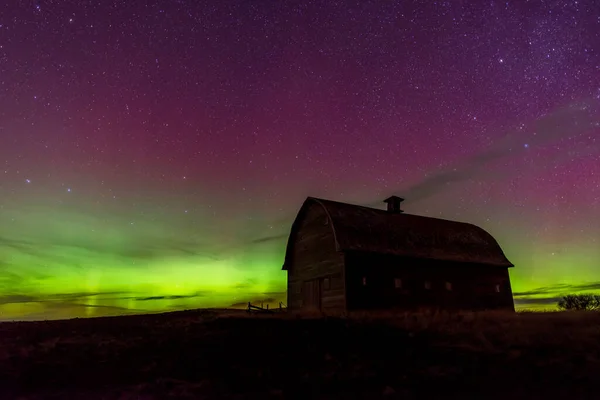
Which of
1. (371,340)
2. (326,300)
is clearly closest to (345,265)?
(326,300)

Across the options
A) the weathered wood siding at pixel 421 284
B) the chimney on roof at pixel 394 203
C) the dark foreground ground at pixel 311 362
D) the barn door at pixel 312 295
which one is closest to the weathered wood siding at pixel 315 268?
the barn door at pixel 312 295

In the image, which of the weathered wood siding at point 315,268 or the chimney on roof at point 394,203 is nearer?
the weathered wood siding at point 315,268

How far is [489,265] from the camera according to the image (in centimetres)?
2795

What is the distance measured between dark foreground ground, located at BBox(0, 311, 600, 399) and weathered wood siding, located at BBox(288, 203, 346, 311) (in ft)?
19.1

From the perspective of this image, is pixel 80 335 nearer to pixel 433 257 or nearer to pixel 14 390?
pixel 14 390

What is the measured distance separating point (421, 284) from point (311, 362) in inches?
599

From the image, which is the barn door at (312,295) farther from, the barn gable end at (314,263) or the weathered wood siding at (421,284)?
the weathered wood siding at (421,284)

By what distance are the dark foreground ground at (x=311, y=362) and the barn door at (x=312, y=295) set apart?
724cm

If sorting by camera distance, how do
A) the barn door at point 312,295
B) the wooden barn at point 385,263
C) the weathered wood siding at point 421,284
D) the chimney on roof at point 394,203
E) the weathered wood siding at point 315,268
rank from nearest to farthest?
the weathered wood siding at point 421,284 < the wooden barn at point 385,263 < the weathered wood siding at point 315,268 < the barn door at point 312,295 < the chimney on roof at point 394,203

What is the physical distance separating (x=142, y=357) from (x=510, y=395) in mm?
9093

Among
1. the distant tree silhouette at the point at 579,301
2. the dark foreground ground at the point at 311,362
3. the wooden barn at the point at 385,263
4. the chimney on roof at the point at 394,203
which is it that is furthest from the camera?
the distant tree silhouette at the point at 579,301

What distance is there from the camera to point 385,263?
23.5 metres

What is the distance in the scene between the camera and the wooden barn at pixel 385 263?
22.6m

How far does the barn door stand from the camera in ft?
79.1
